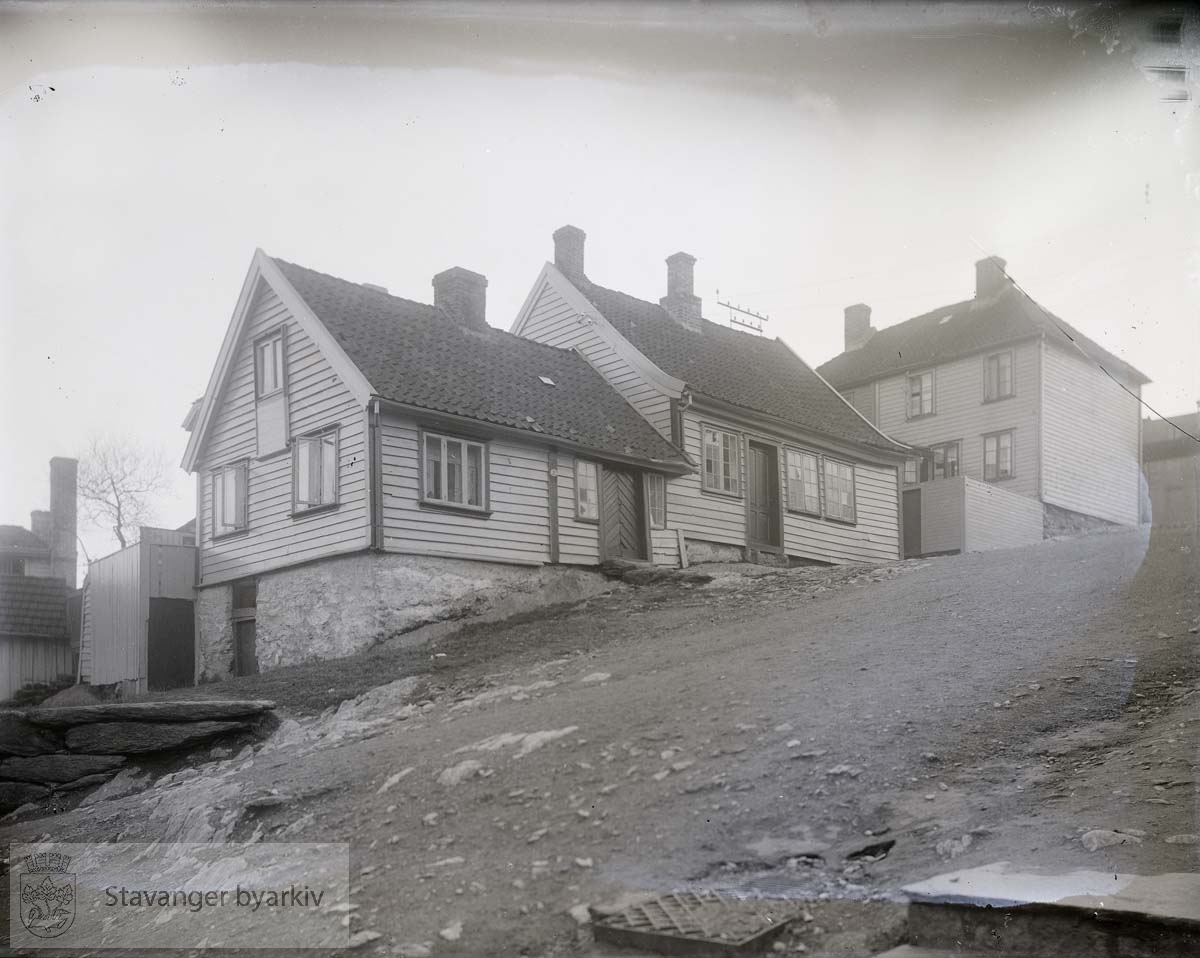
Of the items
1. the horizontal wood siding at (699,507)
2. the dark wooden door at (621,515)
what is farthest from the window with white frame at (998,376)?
the dark wooden door at (621,515)

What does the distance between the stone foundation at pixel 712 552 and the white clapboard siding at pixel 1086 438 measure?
10773mm

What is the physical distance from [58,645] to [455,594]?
498 cm

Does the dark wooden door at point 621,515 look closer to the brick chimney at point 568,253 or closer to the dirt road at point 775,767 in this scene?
the brick chimney at point 568,253

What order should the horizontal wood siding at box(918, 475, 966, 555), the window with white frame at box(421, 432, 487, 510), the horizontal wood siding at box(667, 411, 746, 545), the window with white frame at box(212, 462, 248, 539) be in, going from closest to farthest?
the window with white frame at box(421, 432, 487, 510), the window with white frame at box(212, 462, 248, 539), the horizontal wood siding at box(667, 411, 746, 545), the horizontal wood siding at box(918, 475, 966, 555)

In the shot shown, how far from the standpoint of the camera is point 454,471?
1576 centimetres

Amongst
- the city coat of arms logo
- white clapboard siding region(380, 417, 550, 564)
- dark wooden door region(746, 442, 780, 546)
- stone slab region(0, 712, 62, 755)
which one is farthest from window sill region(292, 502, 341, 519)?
dark wooden door region(746, 442, 780, 546)

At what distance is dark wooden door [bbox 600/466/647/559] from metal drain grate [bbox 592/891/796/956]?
12828 mm

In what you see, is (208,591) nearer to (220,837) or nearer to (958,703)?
(220,837)

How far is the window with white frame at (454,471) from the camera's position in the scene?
15.4 m

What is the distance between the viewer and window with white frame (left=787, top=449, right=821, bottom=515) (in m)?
21.3

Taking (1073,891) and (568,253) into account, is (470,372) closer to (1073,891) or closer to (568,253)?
(568,253)

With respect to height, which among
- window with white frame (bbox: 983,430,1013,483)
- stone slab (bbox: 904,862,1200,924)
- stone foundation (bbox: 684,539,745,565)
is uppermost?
window with white frame (bbox: 983,430,1013,483)

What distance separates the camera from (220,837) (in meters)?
8.11

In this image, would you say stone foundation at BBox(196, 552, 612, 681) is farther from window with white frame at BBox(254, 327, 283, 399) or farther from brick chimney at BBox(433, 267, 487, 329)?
brick chimney at BBox(433, 267, 487, 329)
